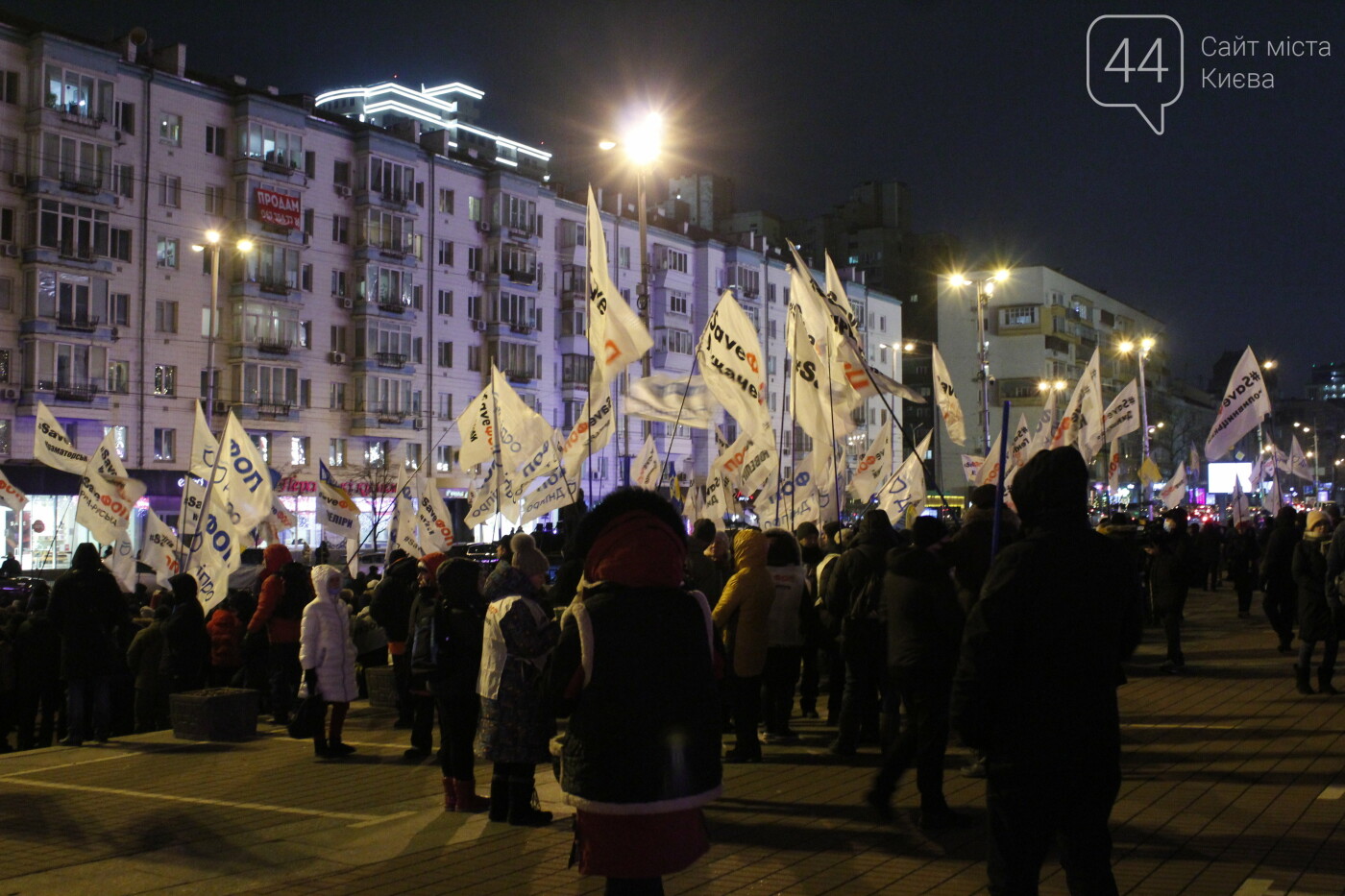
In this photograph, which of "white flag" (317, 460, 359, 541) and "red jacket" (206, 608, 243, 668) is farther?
"white flag" (317, 460, 359, 541)

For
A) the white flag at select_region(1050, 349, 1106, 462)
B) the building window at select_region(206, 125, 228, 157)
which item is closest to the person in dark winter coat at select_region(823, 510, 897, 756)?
the white flag at select_region(1050, 349, 1106, 462)

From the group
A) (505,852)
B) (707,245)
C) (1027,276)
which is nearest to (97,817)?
(505,852)

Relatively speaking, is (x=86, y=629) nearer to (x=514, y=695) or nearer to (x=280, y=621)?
(x=280, y=621)

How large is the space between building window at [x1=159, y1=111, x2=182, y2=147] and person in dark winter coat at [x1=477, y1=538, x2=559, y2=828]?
150 feet

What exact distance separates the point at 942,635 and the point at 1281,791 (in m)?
2.65

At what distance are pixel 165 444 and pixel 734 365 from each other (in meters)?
37.0

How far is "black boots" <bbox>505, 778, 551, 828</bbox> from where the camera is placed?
8.19 meters

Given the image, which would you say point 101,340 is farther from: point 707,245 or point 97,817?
point 97,817

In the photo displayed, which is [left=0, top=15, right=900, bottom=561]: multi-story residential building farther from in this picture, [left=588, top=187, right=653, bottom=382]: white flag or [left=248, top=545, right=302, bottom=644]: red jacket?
[left=248, top=545, right=302, bottom=644]: red jacket

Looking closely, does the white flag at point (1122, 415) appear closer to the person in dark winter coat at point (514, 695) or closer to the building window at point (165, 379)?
the person in dark winter coat at point (514, 695)

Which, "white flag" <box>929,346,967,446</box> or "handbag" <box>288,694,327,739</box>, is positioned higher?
"white flag" <box>929,346,967,446</box>

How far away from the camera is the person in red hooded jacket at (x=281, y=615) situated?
12852 mm

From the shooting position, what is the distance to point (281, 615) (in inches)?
515

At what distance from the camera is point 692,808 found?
191 inches
